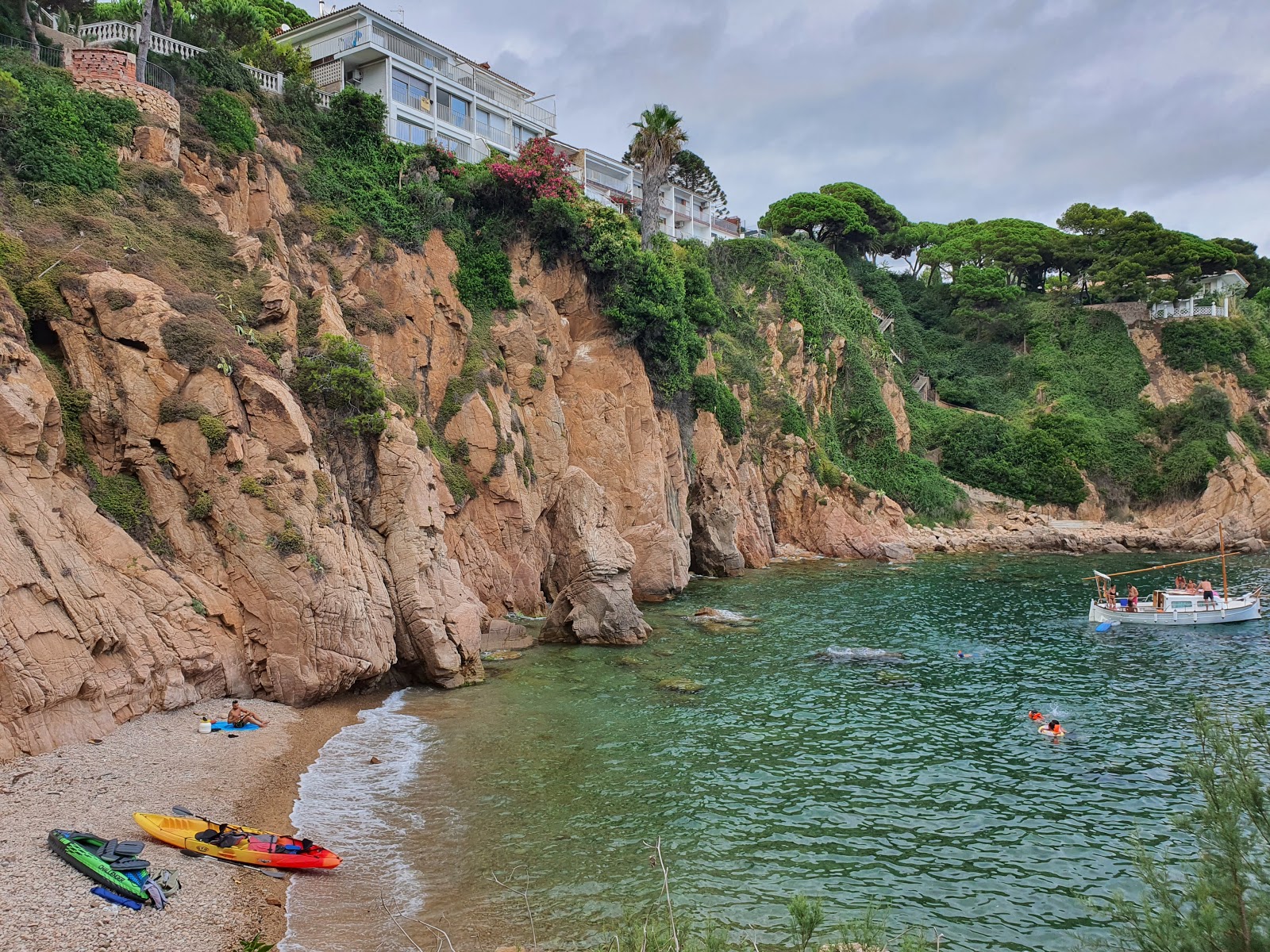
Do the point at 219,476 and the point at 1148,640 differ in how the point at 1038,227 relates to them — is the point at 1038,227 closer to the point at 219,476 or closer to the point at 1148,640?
the point at 1148,640

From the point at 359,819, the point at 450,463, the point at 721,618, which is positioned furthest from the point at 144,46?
the point at 721,618

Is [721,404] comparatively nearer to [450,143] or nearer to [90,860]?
[450,143]

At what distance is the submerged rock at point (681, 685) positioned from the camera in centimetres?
2472

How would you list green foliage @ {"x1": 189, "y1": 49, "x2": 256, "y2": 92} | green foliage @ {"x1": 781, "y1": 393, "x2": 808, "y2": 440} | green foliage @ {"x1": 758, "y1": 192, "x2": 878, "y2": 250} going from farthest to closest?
green foliage @ {"x1": 758, "y1": 192, "x2": 878, "y2": 250} → green foliage @ {"x1": 781, "y1": 393, "x2": 808, "y2": 440} → green foliage @ {"x1": 189, "y1": 49, "x2": 256, "y2": 92}

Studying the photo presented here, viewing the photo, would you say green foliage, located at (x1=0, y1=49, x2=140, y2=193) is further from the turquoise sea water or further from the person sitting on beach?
the turquoise sea water

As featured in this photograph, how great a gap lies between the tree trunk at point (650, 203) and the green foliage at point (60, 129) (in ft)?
94.3

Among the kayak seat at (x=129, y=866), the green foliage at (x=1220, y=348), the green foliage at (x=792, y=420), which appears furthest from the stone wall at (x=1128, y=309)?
the kayak seat at (x=129, y=866)

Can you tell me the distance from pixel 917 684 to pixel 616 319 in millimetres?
25484

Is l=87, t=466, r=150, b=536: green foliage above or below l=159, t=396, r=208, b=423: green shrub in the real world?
below

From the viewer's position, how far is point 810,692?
24.8m

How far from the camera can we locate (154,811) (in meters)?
14.6

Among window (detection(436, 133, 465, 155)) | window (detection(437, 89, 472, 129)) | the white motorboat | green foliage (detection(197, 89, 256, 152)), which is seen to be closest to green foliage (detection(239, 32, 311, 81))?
green foliage (detection(197, 89, 256, 152))

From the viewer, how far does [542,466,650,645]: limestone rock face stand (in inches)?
1206

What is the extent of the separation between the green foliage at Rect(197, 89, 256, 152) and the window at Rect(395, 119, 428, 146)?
12.6 meters
